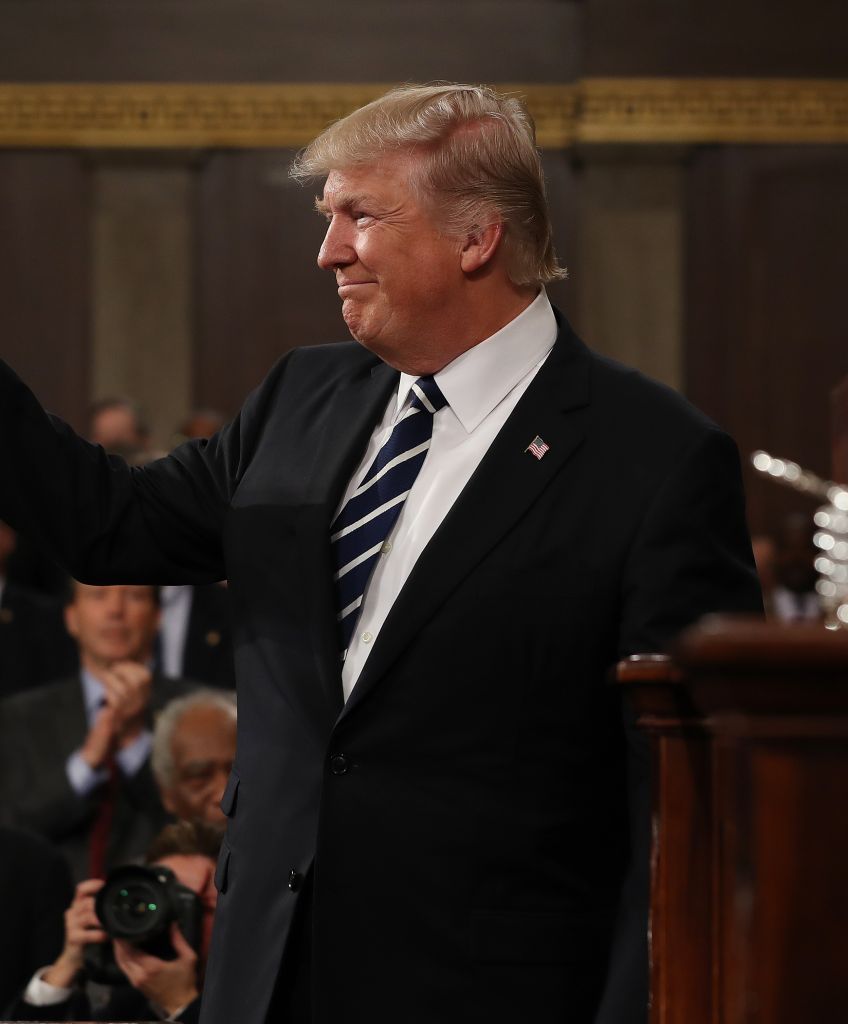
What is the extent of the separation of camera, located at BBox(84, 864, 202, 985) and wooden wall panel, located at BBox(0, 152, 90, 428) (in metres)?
5.69

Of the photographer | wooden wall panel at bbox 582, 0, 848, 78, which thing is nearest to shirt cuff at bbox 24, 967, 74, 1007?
the photographer

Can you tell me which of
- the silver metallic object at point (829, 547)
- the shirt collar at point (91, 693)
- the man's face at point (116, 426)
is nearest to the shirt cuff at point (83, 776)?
the shirt collar at point (91, 693)

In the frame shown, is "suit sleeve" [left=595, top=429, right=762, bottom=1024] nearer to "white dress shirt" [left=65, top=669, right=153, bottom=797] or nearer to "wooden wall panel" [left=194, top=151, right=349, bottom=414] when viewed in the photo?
"white dress shirt" [left=65, top=669, right=153, bottom=797]

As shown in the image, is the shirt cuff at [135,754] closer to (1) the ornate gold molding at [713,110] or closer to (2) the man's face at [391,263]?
(2) the man's face at [391,263]

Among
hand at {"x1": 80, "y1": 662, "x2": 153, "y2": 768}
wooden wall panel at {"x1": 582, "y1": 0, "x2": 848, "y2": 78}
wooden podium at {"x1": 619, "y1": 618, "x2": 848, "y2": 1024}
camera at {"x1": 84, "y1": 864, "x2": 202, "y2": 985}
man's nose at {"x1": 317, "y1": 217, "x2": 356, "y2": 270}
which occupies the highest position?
wooden wall panel at {"x1": 582, "y1": 0, "x2": 848, "y2": 78}

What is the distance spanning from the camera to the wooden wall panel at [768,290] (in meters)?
8.30

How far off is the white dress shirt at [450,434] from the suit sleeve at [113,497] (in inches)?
7.9

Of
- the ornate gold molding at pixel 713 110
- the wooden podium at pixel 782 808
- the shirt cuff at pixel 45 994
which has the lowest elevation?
the shirt cuff at pixel 45 994

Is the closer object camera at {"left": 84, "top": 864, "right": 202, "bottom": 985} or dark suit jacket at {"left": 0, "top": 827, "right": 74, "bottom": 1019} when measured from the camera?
camera at {"left": 84, "top": 864, "right": 202, "bottom": 985}

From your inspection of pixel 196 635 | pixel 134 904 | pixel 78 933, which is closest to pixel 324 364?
pixel 134 904

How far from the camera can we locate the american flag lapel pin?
1.83 metres

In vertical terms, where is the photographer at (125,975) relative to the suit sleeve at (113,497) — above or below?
below

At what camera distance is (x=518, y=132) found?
78.2 inches

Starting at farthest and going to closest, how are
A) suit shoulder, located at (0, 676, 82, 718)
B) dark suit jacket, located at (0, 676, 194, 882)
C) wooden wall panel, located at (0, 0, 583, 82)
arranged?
wooden wall panel, located at (0, 0, 583, 82) < suit shoulder, located at (0, 676, 82, 718) < dark suit jacket, located at (0, 676, 194, 882)
